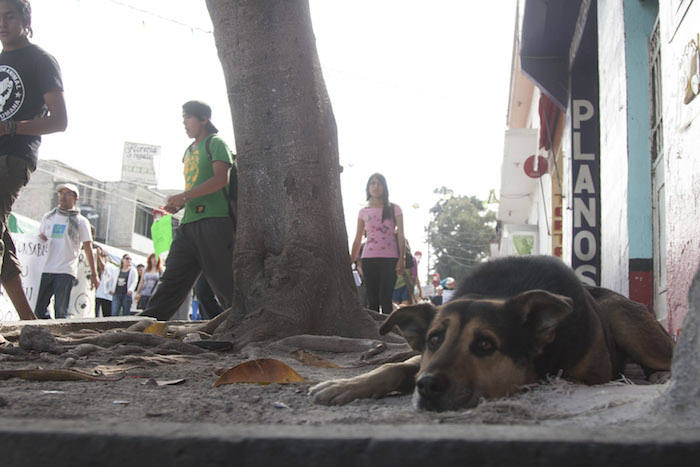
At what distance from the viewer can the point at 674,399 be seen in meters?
1.61

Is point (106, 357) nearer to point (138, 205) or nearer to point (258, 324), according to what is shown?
point (258, 324)

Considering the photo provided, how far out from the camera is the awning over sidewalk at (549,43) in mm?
9891

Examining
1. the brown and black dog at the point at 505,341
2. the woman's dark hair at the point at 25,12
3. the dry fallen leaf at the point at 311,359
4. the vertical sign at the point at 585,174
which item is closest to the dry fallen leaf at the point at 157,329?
the dry fallen leaf at the point at 311,359

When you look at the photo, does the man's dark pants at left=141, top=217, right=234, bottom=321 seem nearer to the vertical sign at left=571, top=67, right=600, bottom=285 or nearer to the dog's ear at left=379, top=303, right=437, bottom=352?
→ the dog's ear at left=379, top=303, right=437, bottom=352

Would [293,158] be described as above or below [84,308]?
above

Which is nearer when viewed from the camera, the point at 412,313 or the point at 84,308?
the point at 412,313

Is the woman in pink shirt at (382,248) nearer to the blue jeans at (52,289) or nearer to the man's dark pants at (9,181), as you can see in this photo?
the blue jeans at (52,289)

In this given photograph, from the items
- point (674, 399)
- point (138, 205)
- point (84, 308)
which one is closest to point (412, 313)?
point (674, 399)

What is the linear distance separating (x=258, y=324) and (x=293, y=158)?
1313 millimetres

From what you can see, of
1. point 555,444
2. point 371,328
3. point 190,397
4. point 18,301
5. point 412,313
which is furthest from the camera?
point 18,301

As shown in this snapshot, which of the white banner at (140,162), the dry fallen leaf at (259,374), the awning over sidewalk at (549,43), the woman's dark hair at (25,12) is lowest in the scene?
the dry fallen leaf at (259,374)

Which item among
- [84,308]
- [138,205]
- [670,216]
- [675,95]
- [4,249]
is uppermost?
[138,205]

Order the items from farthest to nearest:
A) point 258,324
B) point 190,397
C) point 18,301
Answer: point 18,301 < point 258,324 < point 190,397

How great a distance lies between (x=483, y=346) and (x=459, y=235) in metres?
80.2
